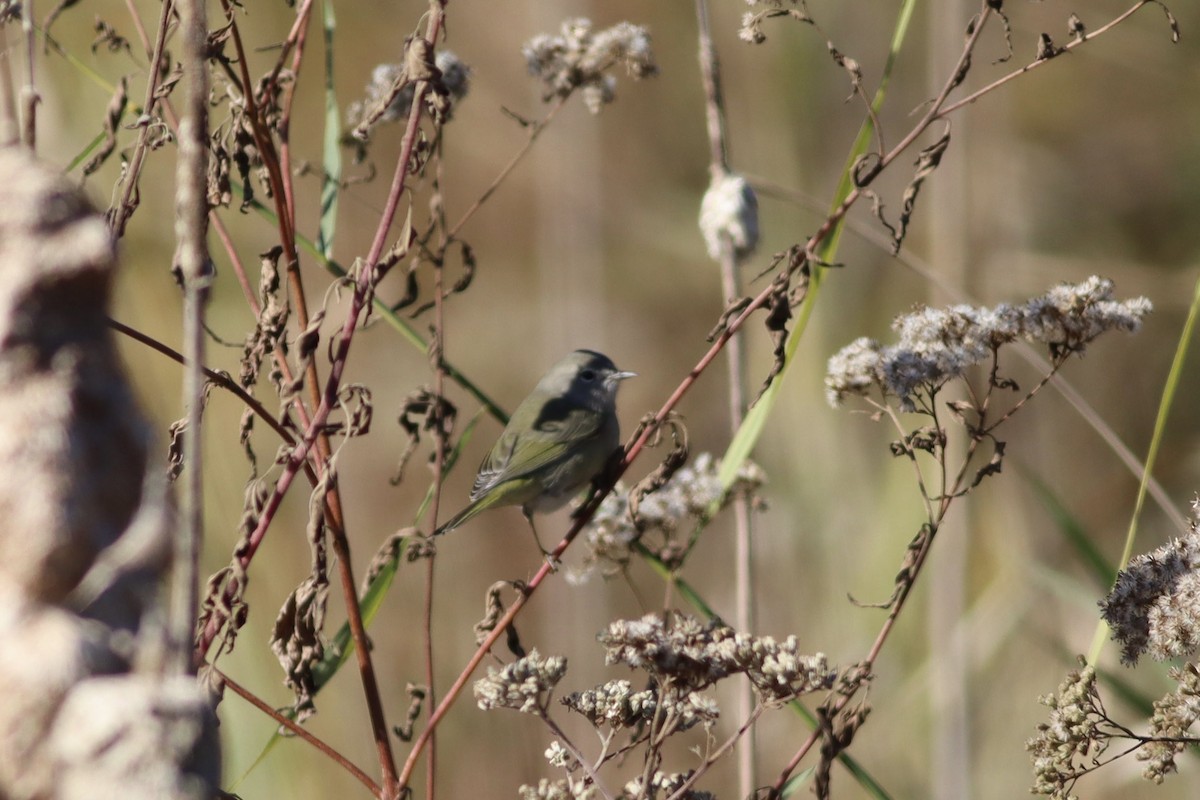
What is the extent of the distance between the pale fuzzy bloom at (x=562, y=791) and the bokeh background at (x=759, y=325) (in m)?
1.24

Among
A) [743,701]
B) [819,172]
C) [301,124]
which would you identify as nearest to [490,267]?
[301,124]

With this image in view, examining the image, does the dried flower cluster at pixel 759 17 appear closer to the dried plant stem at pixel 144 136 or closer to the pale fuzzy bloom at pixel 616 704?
the dried plant stem at pixel 144 136

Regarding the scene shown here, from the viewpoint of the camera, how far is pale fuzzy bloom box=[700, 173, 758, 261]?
5.78 feet

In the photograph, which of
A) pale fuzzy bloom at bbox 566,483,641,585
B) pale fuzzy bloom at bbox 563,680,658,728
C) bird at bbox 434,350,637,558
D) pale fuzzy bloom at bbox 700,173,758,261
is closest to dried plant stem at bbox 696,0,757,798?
pale fuzzy bloom at bbox 700,173,758,261

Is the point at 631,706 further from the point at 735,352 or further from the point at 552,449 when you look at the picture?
the point at 552,449

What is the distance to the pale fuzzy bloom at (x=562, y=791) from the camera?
1.21 meters

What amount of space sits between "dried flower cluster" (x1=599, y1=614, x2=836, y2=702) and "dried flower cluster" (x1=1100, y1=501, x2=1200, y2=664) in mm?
317

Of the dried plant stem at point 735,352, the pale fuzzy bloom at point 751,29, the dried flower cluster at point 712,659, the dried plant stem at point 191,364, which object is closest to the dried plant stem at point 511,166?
the dried plant stem at point 735,352

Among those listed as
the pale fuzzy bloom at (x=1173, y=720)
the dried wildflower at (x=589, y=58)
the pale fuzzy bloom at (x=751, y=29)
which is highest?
the dried wildflower at (x=589, y=58)

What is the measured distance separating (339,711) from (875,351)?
2.01m

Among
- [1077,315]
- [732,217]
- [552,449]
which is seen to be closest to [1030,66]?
[1077,315]

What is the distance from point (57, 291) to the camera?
666mm

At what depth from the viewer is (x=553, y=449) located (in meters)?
2.80

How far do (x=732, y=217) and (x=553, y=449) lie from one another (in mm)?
Result: 1152
